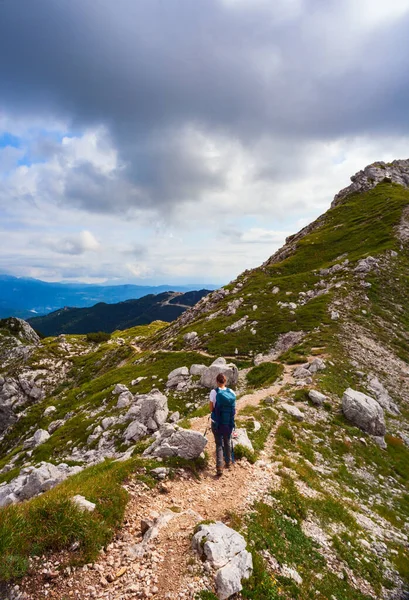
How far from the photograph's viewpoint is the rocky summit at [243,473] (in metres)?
9.09

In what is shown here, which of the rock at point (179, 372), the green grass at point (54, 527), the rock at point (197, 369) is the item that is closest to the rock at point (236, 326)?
the rock at point (197, 369)

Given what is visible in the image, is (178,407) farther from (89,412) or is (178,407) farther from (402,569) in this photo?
(402,569)

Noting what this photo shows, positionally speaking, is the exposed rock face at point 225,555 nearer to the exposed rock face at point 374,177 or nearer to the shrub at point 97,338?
the shrub at point 97,338

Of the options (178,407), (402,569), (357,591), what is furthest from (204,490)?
(178,407)

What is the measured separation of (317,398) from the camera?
1148 inches

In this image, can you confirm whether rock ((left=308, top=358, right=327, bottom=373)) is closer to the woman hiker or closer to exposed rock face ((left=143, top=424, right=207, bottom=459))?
the woman hiker

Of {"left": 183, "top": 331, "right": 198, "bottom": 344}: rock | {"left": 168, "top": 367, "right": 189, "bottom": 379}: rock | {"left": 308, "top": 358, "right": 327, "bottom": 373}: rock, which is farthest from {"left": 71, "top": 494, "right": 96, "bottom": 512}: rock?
{"left": 183, "top": 331, "right": 198, "bottom": 344}: rock

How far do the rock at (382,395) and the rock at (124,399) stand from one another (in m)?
32.5

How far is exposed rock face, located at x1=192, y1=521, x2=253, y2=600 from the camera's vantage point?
8.86 m

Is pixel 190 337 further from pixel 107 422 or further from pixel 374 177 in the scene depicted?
pixel 374 177

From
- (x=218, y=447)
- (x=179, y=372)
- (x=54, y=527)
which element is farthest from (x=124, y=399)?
(x=54, y=527)

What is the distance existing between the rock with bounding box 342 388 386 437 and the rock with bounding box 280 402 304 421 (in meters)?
4.52

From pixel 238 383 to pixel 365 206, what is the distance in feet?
376

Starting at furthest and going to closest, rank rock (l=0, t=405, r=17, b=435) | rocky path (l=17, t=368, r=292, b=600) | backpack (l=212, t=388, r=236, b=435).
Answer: rock (l=0, t=405, r=17, b=435) < backpack (l=212, t=388, r=236, b=435) < rocky path (l=17, t=368, r=292, b=600)
